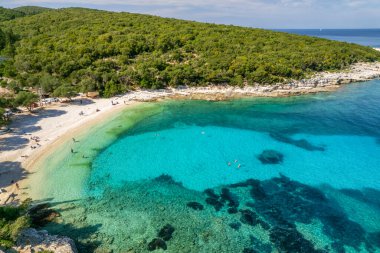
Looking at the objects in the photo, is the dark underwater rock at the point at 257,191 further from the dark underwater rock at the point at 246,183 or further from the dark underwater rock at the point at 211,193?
the dark underwater rock at the point at 211,193

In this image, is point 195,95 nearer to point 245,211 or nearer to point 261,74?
point 261,74

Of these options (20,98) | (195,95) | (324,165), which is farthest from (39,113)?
(324,165)

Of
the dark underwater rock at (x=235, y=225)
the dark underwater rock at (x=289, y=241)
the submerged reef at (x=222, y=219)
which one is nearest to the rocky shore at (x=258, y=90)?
the submerged reef at (x=222, y=219)

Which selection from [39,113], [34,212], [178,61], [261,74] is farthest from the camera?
[178,61]

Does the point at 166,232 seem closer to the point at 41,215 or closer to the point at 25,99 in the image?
the point at 41,215

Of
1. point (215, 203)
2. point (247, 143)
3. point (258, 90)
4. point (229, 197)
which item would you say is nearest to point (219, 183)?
point (229, 197)

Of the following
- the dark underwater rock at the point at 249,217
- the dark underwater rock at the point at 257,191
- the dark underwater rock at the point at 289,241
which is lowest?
the dark underwater rock at the point at 289,241
